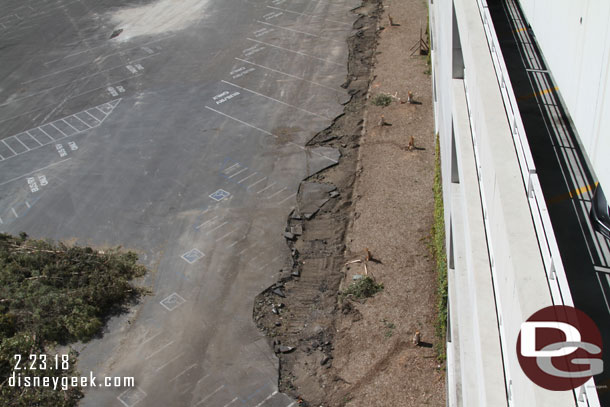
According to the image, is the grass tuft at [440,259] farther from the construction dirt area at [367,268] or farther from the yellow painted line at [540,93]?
the yellow painted line at [540,93]

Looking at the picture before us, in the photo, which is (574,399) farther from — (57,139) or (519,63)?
(57,139)

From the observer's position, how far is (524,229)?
25.7ft

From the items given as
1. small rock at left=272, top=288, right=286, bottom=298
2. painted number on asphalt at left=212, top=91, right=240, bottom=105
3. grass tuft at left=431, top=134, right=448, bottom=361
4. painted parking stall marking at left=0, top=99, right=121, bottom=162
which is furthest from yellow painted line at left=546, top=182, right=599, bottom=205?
painted parking stall marking at left=0, top=99, right=121, bottom=162

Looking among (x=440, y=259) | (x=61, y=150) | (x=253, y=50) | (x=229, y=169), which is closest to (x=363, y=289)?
(x=440, y=259)

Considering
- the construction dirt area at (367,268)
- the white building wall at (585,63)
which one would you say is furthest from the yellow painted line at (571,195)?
the construction dirt area at (367,268)

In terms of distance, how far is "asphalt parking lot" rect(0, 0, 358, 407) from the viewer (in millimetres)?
19125

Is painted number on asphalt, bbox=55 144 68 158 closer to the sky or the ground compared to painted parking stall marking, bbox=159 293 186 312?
closer to the sky

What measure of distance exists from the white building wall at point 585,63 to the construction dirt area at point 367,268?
1053cm

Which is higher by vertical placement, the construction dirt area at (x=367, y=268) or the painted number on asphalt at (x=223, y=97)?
the painted number on asphalt at (x=223, y=97)

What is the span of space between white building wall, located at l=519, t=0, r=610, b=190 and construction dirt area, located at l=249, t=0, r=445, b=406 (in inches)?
414

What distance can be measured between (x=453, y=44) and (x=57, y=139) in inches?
799

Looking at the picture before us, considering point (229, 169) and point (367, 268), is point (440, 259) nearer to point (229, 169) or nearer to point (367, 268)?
→ point (367, 268)

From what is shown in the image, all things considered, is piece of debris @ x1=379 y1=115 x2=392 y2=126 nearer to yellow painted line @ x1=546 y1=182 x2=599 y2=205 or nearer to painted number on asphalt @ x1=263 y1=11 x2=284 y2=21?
painted number on asphalt @ x1=263 y1=11 x2=284 y2=21

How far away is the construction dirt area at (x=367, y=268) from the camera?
1770cm
